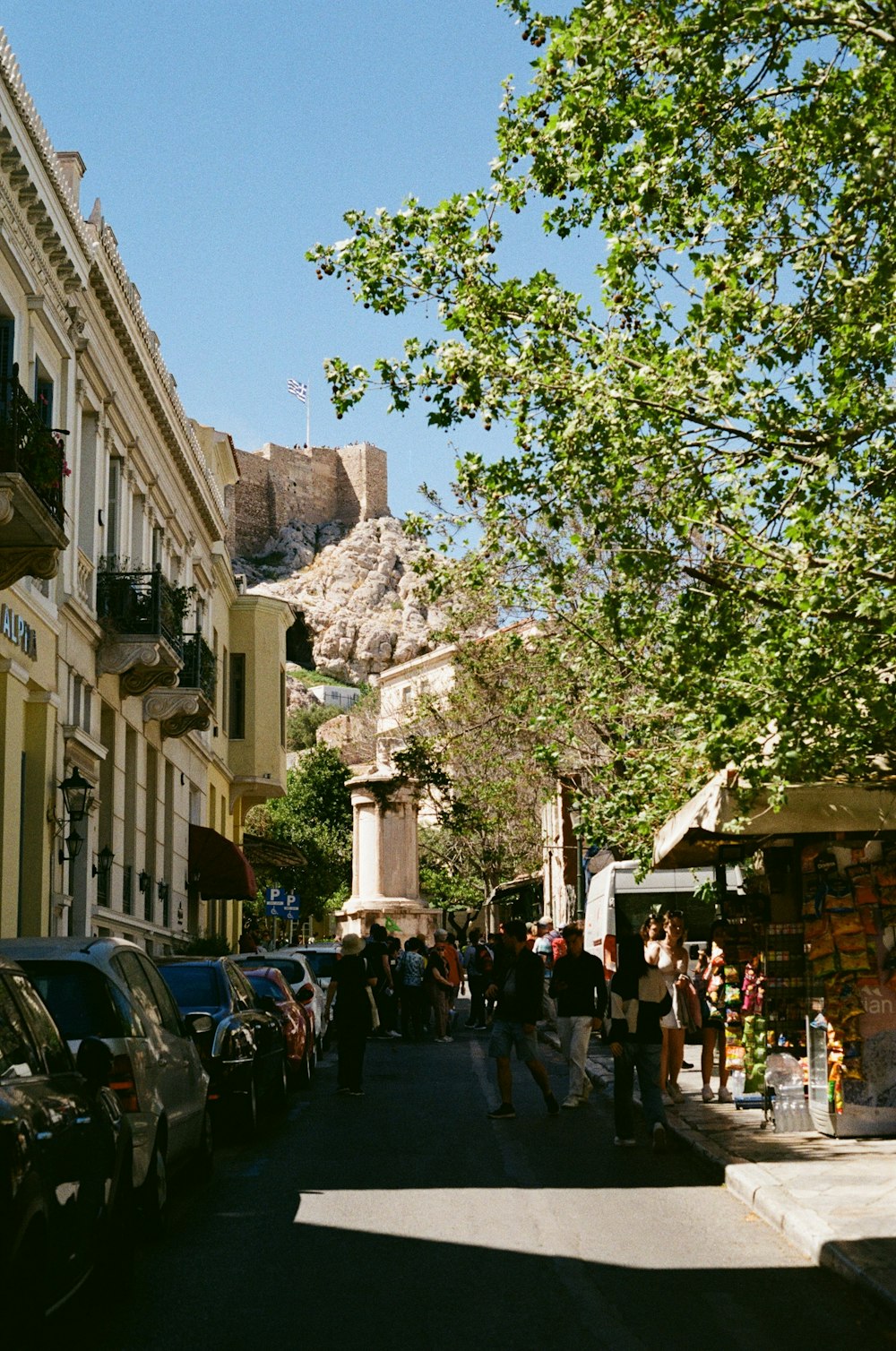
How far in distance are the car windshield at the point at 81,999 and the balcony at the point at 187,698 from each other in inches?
766

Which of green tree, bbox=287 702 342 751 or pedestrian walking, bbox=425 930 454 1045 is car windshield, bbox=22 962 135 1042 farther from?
green tree, bbox=287 702 342 751

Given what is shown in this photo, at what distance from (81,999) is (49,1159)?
11.0 ft

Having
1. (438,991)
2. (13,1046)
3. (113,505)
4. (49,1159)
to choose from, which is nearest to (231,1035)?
(13,1046)

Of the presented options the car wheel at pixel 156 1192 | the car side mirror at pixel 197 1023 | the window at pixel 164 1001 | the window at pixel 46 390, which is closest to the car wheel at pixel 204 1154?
the car side mirror at pixel 197 1023

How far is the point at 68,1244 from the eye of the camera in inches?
233

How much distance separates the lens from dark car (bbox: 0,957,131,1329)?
5145mm

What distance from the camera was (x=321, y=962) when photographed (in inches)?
1155

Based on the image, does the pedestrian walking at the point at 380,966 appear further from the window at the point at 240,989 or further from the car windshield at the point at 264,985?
the window at the point at 240,989

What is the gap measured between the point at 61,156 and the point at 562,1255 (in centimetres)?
2084

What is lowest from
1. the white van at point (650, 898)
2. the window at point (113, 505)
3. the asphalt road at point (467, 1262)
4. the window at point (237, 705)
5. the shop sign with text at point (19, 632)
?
the asphalt road at point (467, 1262)

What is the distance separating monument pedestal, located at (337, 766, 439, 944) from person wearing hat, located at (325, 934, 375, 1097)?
3299 cm

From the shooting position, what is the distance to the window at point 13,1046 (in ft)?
19.2

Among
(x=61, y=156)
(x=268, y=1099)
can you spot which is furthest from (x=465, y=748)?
(x=268, y=1099)

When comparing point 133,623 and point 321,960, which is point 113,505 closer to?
point 133,623
